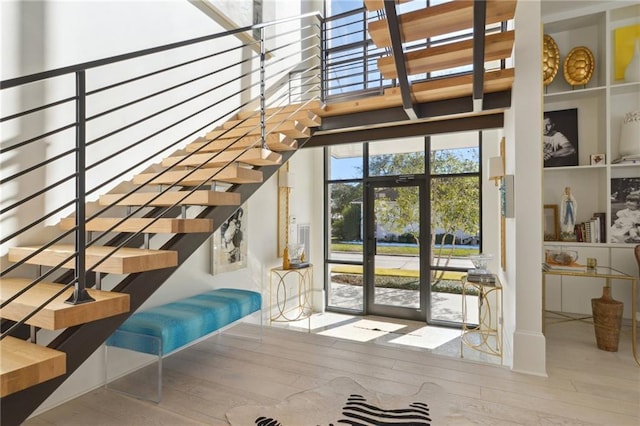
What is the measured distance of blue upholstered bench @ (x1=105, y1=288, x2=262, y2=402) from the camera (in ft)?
8.06

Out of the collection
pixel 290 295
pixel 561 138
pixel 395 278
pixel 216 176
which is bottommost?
pixel 290 295

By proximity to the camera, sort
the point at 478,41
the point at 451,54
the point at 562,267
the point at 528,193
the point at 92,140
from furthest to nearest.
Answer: the point at 562,267
the point at 528,193
the point at 451,54
the point at 92,140
the point at 478,41

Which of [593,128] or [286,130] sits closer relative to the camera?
[286,130]

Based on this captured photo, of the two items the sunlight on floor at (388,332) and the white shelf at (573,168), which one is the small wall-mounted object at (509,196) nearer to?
the white shelf at (573,168)

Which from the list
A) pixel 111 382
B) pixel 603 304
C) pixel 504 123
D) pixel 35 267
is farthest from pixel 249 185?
pixel 603 304

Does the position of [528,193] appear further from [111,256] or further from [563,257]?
[111,256]

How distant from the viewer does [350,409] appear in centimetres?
226

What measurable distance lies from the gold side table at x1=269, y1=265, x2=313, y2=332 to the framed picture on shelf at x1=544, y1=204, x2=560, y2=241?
3.15 meters

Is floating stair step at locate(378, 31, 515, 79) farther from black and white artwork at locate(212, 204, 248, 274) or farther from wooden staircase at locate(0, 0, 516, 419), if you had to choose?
black and white artwork at locate(212, 204, 248, 274)

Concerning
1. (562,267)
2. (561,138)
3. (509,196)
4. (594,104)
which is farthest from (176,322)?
(594,104)

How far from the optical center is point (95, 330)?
158 centimetres

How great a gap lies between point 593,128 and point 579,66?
768mm

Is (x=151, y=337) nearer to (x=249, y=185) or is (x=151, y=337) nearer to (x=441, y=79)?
(x=249, y=185)

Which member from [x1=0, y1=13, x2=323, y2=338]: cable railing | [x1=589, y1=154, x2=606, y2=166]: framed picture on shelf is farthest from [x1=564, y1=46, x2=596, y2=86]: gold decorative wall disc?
[x1=0, y1=13, x2=323, y2=338]: cable railing
